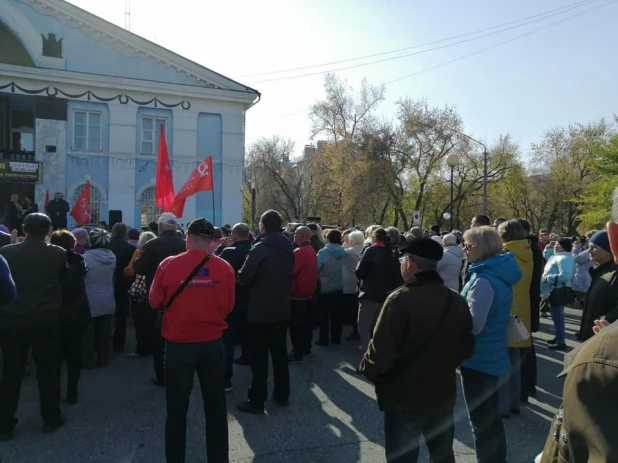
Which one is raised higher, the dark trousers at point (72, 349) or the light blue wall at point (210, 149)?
the light blue wall at point (210, 149)

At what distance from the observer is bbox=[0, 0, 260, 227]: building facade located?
22391 mm

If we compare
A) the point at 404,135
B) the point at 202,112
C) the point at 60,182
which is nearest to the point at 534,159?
the point at 404,135

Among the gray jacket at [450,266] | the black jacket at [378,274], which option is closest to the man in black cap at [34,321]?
the black jacket at [378,274]

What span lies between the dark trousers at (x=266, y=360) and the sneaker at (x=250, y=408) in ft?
0.10

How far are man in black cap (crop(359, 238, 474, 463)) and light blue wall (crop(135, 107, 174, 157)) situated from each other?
888 inches

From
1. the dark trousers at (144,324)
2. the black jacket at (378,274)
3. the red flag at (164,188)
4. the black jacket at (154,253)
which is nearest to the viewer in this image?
the black jacket at (154,253)

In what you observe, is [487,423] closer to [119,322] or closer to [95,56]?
[119,322]

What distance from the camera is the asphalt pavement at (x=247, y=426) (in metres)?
4.41

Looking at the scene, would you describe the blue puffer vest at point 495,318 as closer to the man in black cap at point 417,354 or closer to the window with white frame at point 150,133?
the man in black cap at point 417,354

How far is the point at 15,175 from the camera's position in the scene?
2166 cm

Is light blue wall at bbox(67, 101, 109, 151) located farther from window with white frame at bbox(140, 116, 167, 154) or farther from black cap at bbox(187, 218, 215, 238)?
black cap at bbox(187, 218, 215, 238)

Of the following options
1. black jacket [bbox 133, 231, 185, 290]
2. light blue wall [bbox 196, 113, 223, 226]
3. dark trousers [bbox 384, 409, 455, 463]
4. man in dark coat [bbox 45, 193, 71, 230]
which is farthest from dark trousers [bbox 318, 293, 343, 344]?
Answer: light blue wall [bbox 196, 113, 223, 226]

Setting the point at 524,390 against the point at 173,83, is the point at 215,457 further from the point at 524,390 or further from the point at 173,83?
Result: the point at 173,83

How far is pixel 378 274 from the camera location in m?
6.87
